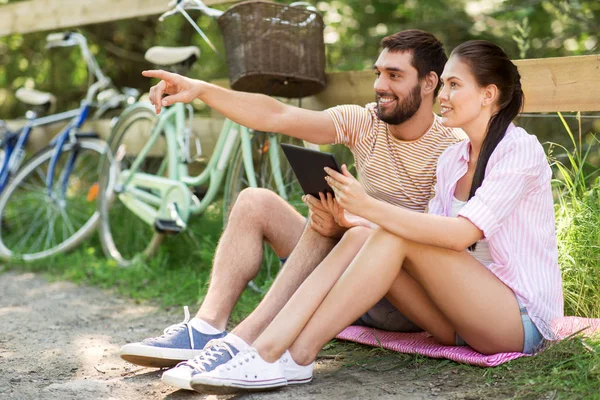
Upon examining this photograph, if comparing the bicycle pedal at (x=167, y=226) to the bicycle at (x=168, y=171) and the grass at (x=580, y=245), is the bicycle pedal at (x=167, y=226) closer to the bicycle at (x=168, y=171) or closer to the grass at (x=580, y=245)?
the bicycle at (x=168, y=171)

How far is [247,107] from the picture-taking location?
2758mm

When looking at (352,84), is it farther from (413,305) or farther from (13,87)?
(13,87)

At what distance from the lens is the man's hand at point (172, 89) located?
2.59m

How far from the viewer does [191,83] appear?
104 inches

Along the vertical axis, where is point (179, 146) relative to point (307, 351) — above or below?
above

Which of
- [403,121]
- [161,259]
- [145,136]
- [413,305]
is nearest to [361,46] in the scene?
[145,136]

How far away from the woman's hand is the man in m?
0.29

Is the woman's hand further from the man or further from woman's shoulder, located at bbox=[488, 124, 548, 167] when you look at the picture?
woman's shoulder, located at bbox=[488, 124, 548, 167]

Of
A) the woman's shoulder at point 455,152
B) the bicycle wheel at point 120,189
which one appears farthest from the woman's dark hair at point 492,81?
the bicycle wheel at point 120,189

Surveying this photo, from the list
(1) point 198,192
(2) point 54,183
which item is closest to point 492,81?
(1) point 198,192

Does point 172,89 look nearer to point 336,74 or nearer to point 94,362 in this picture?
point 94,362

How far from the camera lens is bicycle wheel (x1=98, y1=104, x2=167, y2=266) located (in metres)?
4.66

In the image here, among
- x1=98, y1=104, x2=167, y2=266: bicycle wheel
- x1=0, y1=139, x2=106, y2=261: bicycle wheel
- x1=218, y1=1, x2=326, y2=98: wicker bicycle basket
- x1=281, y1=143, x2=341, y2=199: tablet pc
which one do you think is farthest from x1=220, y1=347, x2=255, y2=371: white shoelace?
x1=0, y1=139, x2=106, y2=261: bicycle wheel

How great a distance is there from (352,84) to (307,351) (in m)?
1.74
